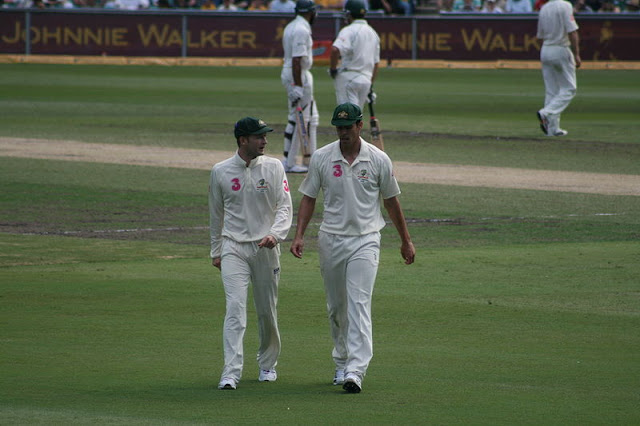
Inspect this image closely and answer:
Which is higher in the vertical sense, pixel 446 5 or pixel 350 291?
pixel 446 5

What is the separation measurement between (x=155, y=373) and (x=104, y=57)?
3356 cm

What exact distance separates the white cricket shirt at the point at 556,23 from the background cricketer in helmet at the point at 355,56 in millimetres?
4945

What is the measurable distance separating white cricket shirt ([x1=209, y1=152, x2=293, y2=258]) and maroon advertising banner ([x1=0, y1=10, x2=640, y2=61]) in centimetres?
3090

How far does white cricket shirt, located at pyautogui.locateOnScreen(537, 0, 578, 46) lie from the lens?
23.5 m

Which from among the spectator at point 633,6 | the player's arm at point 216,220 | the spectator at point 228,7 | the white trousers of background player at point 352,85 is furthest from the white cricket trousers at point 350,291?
the spectator at point 633,6

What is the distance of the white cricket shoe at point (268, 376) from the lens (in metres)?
8.20

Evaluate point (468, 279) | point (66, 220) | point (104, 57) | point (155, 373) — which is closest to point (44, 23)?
point (104, 57)

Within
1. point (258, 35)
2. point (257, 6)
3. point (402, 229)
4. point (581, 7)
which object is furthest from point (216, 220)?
point (257, 6)

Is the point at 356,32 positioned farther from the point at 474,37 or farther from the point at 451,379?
the point at 474,37

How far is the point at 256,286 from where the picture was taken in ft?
27.1

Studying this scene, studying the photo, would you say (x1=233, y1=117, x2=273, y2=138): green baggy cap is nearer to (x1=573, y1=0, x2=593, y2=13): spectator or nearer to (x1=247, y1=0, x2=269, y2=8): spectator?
(x1=573, y1=0, x2=593, y2=13): spectator

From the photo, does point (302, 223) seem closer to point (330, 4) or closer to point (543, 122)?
point (543, 122)

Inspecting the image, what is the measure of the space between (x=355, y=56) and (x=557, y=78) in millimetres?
5770

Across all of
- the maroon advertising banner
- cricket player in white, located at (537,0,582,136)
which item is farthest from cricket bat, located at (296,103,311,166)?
the maroon advertising banner
